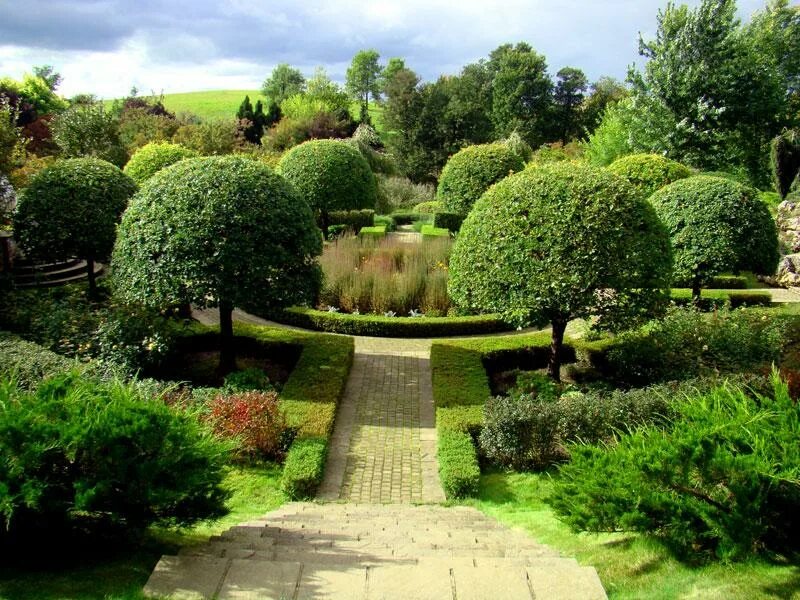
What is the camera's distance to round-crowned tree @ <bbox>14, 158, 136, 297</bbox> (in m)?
13.5

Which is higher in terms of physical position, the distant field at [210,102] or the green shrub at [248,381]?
the distant field at [210,102]

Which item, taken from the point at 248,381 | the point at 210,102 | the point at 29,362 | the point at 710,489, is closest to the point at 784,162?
the point at 248,381

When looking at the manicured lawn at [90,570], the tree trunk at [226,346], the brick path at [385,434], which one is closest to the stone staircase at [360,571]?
the manicured lawn at [90,570]

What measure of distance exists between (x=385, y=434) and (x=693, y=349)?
16.9ft

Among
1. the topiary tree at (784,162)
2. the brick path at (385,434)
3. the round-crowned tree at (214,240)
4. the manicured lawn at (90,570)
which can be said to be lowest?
the brick path at (385,434)

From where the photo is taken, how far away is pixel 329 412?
376 inches

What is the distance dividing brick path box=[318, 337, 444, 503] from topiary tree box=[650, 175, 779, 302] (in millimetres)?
6048

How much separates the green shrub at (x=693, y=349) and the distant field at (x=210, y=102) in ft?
203

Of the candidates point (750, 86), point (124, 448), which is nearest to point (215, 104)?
point (750, 86)

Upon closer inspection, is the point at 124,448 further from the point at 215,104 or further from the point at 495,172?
the point at 215,104

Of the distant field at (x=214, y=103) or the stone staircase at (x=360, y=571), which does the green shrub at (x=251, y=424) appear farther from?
the distant field at (x=214, y=103)

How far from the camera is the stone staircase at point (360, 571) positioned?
423 centimetres

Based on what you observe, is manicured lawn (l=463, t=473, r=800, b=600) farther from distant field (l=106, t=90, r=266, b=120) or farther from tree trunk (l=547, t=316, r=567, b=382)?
distant field (l=106, t=90, r=266, b=120)

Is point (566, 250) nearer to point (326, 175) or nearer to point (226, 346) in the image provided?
point (226, 346)
